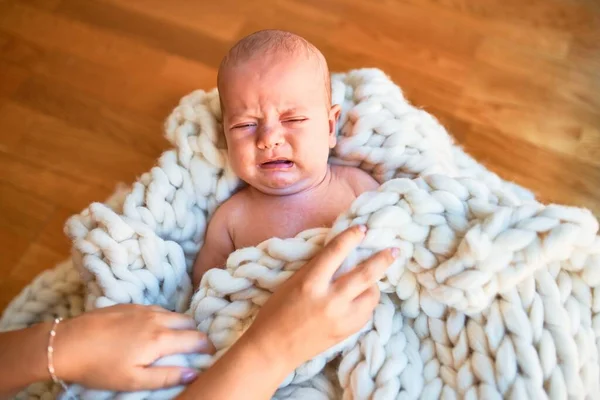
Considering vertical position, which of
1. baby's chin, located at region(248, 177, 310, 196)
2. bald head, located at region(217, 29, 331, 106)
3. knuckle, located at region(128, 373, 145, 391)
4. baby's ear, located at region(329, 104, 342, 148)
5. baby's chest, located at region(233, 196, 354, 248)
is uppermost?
bald head, located at region(217, 29, 331, 106)

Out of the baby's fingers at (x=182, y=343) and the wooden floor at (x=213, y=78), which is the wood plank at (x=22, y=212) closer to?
the wooden floor at (x=213, y=78)

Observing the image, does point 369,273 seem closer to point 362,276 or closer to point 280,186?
point 362,276

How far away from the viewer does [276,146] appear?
33.1 inches

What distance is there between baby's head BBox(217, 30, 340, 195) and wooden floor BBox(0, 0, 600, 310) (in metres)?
0.40

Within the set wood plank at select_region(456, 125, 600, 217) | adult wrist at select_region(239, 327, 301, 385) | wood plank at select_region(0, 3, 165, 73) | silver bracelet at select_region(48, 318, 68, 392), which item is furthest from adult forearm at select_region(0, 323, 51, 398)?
wood plank at select_region(456, 125, 600, 217)

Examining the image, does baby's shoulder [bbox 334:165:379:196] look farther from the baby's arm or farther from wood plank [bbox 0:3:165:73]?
wood plank [bbox 0:3:165:73]

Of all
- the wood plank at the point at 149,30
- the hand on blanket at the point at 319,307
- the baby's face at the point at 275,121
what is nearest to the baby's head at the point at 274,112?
the baby's face at the point at 275,121

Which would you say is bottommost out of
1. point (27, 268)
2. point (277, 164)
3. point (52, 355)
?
point (27, 268)

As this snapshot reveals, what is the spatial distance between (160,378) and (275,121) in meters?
0.41

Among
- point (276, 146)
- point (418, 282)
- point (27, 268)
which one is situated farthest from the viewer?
point (27, 268)

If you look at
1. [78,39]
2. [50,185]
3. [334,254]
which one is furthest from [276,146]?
[78,39]

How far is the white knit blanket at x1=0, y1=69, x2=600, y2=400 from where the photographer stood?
668 mm

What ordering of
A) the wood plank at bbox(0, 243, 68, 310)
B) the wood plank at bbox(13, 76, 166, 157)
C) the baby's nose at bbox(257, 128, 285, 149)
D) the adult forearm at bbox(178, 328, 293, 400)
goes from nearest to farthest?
1. the adult forearm at bbox(178, 328, 293, 400)
2. the baby's nose at bbox(257, 128, 285, 149)
3. the wood plank at bbox(0, 243, 68, 310)
4. the wood plank at bbox(13, 76, 166, 157)

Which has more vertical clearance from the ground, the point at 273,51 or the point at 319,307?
the point at 273,51
